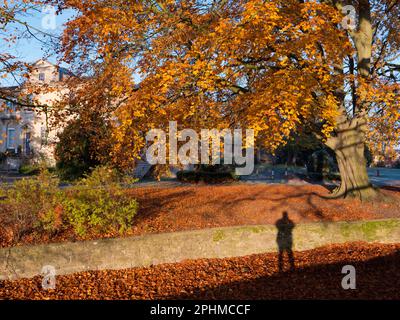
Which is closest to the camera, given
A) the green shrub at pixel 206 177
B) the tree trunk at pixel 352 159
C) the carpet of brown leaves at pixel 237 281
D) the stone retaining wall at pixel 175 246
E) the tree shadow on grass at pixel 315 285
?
the tree shadow on grass at pixel 315 285

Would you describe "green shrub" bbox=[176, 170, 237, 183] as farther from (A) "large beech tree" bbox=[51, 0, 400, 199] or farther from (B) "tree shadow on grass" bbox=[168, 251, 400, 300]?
(B) "tree shadow on grass" bbox=[168, 251, 400, 300]

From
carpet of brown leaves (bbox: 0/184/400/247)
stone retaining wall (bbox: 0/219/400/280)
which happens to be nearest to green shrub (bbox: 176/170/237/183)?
carpet of brown leaves (bbox: 0/184/400/247)

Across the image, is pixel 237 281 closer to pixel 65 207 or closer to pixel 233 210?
pixel 65 207

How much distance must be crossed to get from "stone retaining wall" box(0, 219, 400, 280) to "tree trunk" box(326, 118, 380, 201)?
3.37 m

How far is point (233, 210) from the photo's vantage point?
1101 centimetres

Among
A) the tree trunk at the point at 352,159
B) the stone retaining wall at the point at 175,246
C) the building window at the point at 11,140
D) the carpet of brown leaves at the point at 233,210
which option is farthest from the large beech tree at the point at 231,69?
the building window at the point at 11,140

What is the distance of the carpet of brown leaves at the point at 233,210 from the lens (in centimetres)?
887

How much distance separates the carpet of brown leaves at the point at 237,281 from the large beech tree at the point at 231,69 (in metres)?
3.20

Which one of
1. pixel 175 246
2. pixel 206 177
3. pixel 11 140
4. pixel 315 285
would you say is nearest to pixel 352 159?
pixel 315 285

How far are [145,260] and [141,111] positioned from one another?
378cm

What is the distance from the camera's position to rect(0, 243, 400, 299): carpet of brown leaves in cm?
581

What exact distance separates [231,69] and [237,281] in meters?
5.93

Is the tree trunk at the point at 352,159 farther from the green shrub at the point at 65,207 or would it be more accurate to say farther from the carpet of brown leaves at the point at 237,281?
the green shrub at the point at 65,207

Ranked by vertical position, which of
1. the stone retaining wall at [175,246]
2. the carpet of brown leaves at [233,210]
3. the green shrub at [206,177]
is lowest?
the stone retaining wall at [175,246]
